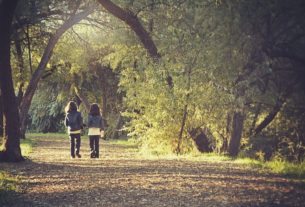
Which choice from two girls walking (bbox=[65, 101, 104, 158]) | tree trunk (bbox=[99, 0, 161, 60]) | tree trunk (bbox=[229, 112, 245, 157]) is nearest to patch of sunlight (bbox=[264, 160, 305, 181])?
tree trunk (bbox=[229, 112, 245, 157])

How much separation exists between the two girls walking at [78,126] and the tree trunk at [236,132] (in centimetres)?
488

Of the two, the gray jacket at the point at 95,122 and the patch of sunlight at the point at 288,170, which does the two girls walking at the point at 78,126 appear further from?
the patch of sunlight at the point at 288,170

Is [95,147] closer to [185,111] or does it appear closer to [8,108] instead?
[185,111]

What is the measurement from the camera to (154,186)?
10023 millimetres

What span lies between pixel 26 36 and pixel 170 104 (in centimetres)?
864

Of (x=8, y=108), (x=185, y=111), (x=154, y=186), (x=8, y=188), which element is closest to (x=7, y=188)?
(x=8, y=188)

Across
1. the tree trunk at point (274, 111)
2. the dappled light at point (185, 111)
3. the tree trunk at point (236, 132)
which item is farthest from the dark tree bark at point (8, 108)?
the tree trunk at point (274, 111)

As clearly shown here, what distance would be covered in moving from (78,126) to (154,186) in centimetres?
819

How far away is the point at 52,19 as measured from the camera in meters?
23.4

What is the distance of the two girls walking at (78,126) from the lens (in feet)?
57.9

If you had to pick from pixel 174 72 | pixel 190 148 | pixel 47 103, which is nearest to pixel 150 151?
pixel 190 148

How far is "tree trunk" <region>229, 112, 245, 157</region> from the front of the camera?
18.1 metres

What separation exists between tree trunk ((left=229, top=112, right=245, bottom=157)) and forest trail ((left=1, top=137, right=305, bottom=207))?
4.54 meters

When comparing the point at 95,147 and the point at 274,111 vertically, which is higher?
the point at 274,111
